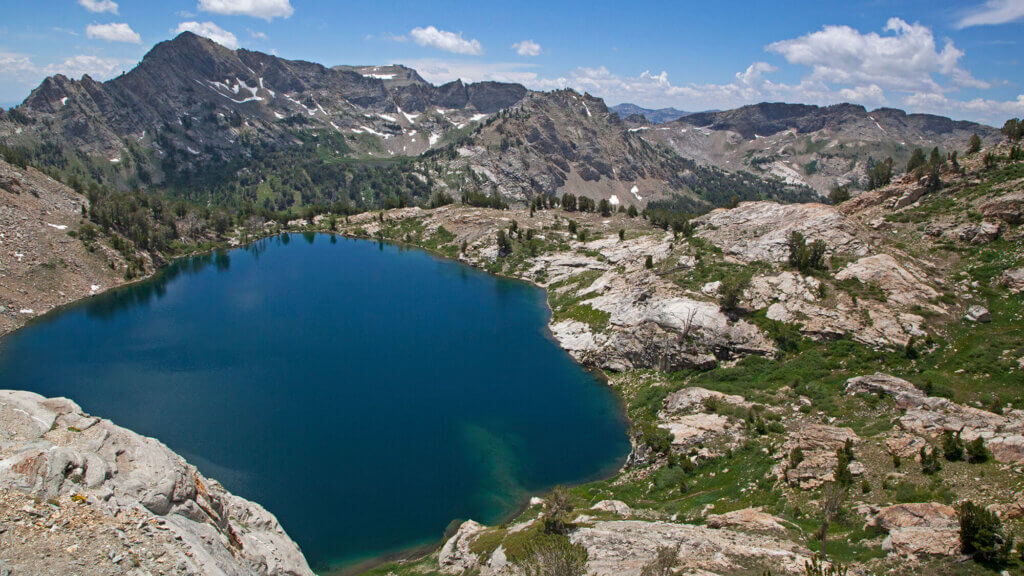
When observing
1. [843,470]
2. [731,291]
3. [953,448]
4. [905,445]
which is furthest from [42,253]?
[953,448]

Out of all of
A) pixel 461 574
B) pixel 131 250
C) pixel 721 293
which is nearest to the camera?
pixel 461 574

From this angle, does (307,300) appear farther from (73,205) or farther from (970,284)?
(970,284)

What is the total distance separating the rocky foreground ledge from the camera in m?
14.8

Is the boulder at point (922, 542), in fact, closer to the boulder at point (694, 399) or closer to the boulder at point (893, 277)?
the boulder at point (694, 399)

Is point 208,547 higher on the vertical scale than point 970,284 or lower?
lower

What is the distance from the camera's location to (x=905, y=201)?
62.8m

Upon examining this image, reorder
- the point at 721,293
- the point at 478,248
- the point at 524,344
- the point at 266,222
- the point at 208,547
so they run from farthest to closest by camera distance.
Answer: the point at 266,222
the point at 478,248
the point at 524,344
the point at 721,293
the point at 208,547

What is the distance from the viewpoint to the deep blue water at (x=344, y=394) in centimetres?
3884

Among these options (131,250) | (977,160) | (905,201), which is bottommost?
(131,250)

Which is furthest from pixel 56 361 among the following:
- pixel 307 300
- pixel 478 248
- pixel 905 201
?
pixel 905 201

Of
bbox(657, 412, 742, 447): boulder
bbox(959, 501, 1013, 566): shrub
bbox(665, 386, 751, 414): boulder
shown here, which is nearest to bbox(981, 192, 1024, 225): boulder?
bbox(665, 386, 751, 414): boulder

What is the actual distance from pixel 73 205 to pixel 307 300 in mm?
61277

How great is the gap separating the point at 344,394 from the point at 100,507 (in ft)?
119

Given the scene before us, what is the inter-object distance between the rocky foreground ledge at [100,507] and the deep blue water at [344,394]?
44.7 ft
